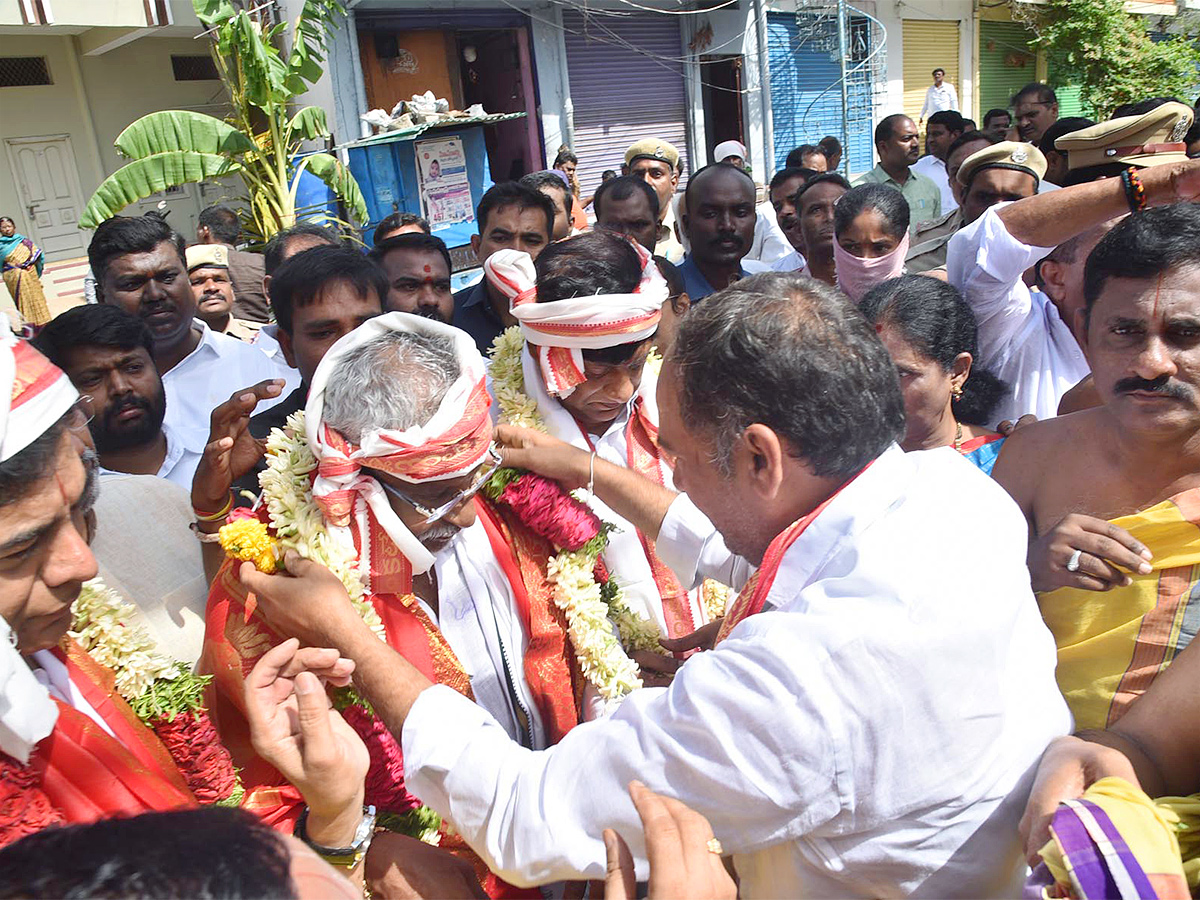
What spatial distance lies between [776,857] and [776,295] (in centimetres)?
106

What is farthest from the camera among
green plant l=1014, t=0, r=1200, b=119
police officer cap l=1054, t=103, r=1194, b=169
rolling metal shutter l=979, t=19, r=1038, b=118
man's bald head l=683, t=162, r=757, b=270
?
rolling metal shutter l=979, t=19, r=1038, b=118

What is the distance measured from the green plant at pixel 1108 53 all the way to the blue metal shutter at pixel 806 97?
470cm

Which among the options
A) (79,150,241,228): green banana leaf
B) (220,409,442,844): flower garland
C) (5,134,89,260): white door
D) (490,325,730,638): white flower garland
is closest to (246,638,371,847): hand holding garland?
(220,409,442,844): flower garland

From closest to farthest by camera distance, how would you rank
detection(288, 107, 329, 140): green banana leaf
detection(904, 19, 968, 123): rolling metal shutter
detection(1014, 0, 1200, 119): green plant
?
detection(288, 107, 329, 140): green banana leaf
detection(1014, 0, 1200, 119): green plant
detection(904, 19, 968, 123): rolling metal shutter

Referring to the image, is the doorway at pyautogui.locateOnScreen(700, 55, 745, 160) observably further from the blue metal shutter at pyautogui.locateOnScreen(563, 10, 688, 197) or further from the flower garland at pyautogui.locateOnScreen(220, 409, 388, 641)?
the flower garland at pyautogui.locateOnScreen(220, 409, 388, 641)

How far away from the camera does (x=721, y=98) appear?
16859 millimetres

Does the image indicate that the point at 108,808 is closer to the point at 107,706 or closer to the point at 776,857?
the point at 107,706

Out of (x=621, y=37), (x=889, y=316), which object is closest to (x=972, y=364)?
(x=889, y=316)

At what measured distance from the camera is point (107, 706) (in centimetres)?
185

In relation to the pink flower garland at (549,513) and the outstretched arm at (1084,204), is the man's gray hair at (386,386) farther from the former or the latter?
the outstretched arm at (1084,204)

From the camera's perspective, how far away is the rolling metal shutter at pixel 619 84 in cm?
1468

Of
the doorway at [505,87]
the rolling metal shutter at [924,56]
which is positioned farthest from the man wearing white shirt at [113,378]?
the rolling metal shutter at [924,56]

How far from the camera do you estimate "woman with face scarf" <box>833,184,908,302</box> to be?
169 inches

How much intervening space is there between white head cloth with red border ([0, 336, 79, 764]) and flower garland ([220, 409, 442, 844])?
0.52 m
